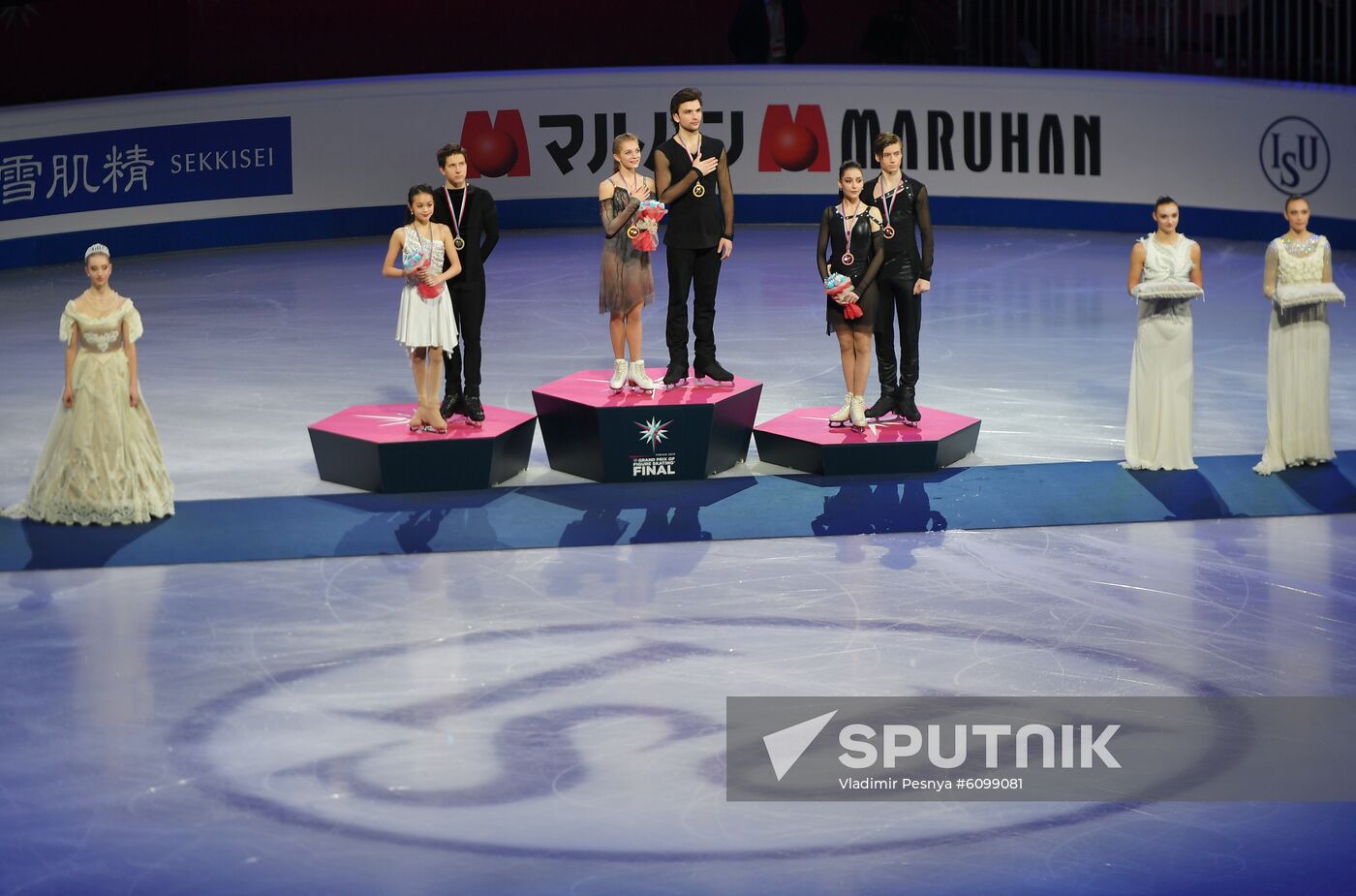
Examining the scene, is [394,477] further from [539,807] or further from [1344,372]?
[1344,372]

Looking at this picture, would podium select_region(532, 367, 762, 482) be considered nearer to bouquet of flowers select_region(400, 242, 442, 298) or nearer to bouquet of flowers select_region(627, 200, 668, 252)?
bouquet of flowers select_region(627, 200, 668, 252)

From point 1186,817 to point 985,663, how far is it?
166 cm

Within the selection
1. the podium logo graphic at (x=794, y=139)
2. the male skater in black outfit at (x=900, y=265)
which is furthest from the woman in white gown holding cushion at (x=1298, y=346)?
the podium logo graphic at (x=794, y=139)

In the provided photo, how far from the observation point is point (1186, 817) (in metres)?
6.71

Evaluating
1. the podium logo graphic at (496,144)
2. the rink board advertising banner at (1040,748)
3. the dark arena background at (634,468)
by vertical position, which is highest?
the podium logo graphic at (496,144)

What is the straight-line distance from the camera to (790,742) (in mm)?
7410

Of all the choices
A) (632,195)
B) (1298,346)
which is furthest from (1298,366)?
(632,195)

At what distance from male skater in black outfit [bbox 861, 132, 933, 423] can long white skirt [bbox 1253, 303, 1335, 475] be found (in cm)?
207

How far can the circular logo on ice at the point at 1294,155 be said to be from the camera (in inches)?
727

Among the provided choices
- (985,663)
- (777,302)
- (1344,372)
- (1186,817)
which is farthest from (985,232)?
(1186,817)

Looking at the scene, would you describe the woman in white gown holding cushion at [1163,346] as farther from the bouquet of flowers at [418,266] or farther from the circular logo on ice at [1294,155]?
the circular logo on ice at [1294,155]

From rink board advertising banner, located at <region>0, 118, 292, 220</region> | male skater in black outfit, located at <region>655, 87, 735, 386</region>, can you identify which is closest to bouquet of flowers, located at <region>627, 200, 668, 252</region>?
male skater in black outfit, located at <region>655, 87, 735, 386</region>

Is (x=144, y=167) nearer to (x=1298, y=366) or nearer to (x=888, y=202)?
(x=888, y=202)

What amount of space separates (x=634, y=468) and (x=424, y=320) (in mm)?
1546
